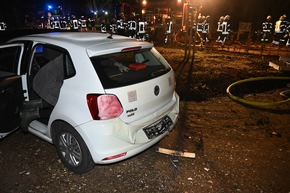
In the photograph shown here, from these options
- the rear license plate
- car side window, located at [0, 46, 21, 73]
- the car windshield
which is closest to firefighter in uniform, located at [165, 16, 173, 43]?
car side window, located at [0, 46, 21, 73]

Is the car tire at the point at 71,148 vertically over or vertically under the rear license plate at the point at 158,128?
under

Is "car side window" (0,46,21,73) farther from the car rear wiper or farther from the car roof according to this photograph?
the car rear wiper

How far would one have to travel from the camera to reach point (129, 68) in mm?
3021

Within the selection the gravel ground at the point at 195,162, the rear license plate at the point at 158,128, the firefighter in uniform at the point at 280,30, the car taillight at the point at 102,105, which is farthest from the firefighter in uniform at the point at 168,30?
the car taillight at the point at 102,105

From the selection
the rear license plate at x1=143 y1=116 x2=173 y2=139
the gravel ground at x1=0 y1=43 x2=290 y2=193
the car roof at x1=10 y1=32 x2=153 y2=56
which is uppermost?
the car roof at x1=10 y1=32 x2=153 y2=56

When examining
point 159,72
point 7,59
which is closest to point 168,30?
point 7,59

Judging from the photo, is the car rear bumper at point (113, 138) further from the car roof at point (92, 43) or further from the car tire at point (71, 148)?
the car roof at point (92, 43)

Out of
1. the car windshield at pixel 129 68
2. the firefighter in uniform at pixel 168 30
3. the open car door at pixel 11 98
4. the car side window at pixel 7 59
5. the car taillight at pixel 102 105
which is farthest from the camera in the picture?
the firefighter in uniform at pixel 168 30

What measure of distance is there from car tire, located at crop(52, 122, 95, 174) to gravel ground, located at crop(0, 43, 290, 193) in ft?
0.57

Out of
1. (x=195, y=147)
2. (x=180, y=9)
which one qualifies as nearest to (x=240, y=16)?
(x=180, y=9)

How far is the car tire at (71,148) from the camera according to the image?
9.38 feet

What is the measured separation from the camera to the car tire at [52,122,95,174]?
2.86m

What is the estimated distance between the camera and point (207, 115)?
497 cm

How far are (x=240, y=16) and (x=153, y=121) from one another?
19995 mm
